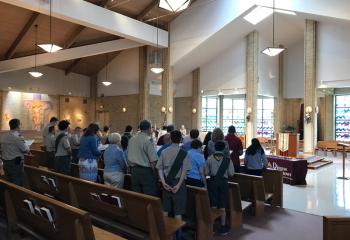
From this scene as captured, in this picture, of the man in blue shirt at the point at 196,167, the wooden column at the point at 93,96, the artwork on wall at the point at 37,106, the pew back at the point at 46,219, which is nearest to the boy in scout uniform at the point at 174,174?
the man in blue shirt at the point at 196,167

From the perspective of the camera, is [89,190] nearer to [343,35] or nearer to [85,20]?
[85,20]

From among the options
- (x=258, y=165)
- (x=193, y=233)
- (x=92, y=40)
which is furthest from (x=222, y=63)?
(x=193, y=233)

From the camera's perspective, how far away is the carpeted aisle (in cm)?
363

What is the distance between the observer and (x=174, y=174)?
305 centimetres

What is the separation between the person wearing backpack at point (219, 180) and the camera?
12.0ft

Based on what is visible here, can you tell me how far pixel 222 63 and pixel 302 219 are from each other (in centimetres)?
1282

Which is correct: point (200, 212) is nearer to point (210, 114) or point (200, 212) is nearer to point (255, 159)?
point (255, 159)

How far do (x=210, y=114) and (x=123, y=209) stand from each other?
631 inches

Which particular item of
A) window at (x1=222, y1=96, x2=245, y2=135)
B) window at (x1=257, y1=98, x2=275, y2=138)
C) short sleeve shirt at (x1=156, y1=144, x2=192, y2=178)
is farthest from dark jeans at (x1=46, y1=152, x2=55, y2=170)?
window at (x1=257, y1=98, x2=275, y2=138)

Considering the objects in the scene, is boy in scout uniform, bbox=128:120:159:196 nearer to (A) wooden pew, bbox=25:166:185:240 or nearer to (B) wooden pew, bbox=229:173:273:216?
(A) wooden pew, bbox=25:166:185:240

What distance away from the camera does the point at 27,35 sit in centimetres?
1152

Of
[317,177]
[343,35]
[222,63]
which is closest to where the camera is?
[317,177]

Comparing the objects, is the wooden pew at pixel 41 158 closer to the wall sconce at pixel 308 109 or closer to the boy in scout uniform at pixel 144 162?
the boy in scout uniform at pixel 144 162

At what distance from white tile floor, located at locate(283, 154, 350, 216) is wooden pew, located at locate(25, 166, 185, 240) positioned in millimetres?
3072
